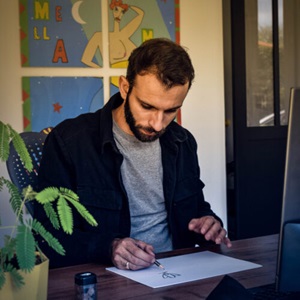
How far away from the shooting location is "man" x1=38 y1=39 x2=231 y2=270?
6.82 feet

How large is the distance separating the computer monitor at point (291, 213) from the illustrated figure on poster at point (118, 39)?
2796 mm

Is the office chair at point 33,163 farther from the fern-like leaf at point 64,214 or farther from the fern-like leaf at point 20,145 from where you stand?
the fern-like leaf at point 64,214

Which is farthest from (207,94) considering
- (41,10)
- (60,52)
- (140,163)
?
(140,163)

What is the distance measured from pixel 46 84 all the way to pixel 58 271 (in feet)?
7.47

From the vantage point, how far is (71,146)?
214 centimetres

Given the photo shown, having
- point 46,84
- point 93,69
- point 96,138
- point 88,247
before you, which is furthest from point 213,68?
point 88,247

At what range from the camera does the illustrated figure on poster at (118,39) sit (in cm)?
396

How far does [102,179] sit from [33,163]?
0.80ft

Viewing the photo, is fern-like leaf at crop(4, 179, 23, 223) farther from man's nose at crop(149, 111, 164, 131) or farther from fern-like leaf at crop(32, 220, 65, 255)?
man's nose at crop(149, 111, 164, 131)

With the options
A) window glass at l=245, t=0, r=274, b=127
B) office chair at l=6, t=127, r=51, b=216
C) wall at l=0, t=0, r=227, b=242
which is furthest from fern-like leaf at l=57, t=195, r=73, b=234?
window glass at l=245, t=0, r=274, b=127

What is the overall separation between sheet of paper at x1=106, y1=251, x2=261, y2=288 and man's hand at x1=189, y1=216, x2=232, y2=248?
0.11 meters

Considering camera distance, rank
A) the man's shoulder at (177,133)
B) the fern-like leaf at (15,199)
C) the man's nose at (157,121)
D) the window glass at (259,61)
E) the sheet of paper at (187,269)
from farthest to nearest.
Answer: the window glass at (259,61), the man's shoulder at (177,133), the man's nose at (157,121), the sheet of paper at (187,269), the fern-like leaf at (15,199)

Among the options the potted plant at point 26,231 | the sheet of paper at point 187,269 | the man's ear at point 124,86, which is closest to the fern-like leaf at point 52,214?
the potted plant at point 26,231

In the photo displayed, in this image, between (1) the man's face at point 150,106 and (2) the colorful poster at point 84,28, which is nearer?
(1) the man's face at point 150,106
